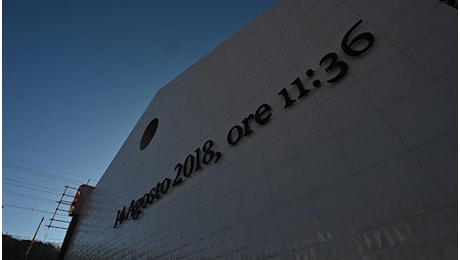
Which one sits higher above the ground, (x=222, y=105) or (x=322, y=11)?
(x=322, y=11)

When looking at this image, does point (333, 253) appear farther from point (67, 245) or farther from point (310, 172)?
point (67, 245)

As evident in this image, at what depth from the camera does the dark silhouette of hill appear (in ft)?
100

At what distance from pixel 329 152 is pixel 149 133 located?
1071cm

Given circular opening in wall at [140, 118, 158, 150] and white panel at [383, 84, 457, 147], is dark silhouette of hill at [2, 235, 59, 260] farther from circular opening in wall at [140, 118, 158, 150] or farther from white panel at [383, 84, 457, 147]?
white panel at [383, 84, 457, 147]

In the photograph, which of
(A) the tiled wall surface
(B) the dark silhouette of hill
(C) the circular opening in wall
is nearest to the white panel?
(A) the tiled wall surface

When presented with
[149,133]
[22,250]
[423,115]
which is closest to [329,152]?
[423,115]

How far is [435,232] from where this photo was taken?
2.45m

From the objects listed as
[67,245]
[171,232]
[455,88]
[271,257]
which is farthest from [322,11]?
[67,245]

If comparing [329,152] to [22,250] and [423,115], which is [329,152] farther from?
[22,250]

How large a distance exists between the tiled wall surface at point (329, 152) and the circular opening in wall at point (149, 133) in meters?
4.92

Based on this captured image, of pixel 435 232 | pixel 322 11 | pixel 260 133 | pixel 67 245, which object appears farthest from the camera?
pixel 67 245

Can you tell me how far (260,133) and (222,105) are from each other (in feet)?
8.02

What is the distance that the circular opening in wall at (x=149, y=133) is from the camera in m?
12.4

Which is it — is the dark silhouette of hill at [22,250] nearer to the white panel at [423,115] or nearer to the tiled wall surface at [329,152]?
the tiled wall surface at [329,152]
